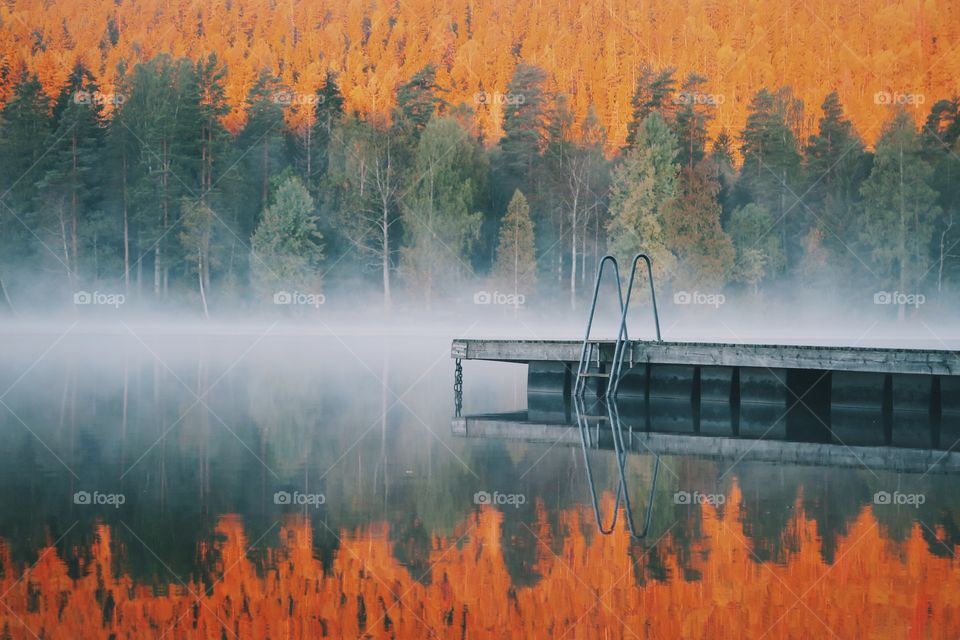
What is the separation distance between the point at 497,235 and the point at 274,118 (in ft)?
42.8

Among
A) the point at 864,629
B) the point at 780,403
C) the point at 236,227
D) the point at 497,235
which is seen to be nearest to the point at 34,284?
the point at 236,227

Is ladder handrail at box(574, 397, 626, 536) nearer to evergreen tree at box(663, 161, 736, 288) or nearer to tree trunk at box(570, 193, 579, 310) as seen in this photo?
evergreen tree at box(663, 161, 736, 288)

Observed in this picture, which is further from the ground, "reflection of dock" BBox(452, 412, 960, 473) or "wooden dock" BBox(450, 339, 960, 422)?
"wooden dock" BBox(450, 339, 960, 422)

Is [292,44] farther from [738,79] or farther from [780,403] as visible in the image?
[780,403]

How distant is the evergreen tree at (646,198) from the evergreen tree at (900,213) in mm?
8790

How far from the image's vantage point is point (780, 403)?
1877 centimetres

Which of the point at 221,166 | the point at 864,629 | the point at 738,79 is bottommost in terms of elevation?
the point at 864,629

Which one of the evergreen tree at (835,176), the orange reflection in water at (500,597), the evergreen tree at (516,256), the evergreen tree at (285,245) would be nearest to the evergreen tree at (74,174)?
the evergreen tree at (285,245)

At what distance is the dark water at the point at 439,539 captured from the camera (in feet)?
23.4

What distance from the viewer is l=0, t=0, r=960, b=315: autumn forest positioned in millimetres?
57156

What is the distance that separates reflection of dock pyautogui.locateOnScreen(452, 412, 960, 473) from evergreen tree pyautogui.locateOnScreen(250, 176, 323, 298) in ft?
135

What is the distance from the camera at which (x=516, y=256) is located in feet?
192

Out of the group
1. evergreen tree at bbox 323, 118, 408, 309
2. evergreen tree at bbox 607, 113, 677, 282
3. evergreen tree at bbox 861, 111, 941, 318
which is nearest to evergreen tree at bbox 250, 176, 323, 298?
evergreen tree at bbox 323, 118, 408, 309

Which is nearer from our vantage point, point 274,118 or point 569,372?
point 569,372
